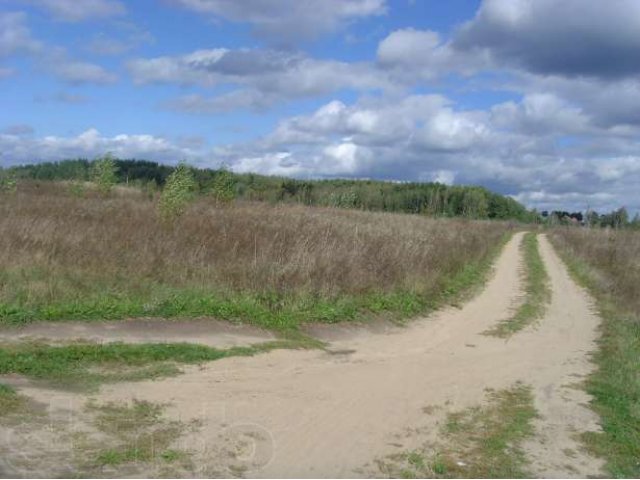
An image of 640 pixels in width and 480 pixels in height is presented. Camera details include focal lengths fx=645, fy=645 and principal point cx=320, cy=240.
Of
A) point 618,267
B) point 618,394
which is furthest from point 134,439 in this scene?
point 618,267

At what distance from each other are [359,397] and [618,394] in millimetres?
3400

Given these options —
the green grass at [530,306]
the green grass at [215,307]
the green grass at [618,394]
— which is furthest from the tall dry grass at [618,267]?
the green grass at [215,307]

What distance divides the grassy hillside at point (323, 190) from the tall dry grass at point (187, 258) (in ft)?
44.2

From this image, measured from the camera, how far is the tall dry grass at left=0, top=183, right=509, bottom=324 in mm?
10469

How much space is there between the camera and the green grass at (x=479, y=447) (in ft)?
17.5

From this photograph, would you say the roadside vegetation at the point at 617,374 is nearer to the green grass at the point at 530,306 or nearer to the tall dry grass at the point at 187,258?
the green grass at the point at 530,306

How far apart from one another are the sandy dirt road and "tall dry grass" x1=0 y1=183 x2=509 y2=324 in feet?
6.79

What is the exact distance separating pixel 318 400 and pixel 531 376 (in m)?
3.54

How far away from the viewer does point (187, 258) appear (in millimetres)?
12438

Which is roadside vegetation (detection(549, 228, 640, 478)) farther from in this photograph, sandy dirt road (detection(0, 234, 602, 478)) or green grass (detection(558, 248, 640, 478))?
sandy dirt road (detection(0, 234, 602, 478))

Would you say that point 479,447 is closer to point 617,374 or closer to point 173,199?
point 617,374

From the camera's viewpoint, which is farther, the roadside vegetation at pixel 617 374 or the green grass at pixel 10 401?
the roadside vegetation at pixel 617 374

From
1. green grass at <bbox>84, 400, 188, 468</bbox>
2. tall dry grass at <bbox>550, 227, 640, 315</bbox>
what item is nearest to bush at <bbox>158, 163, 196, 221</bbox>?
green grass at <bbox>84, 400, 188, 468</bbox>

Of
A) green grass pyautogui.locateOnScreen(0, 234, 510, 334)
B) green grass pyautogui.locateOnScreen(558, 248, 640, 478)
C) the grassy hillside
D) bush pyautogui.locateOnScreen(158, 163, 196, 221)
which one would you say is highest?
the grassy hillside
